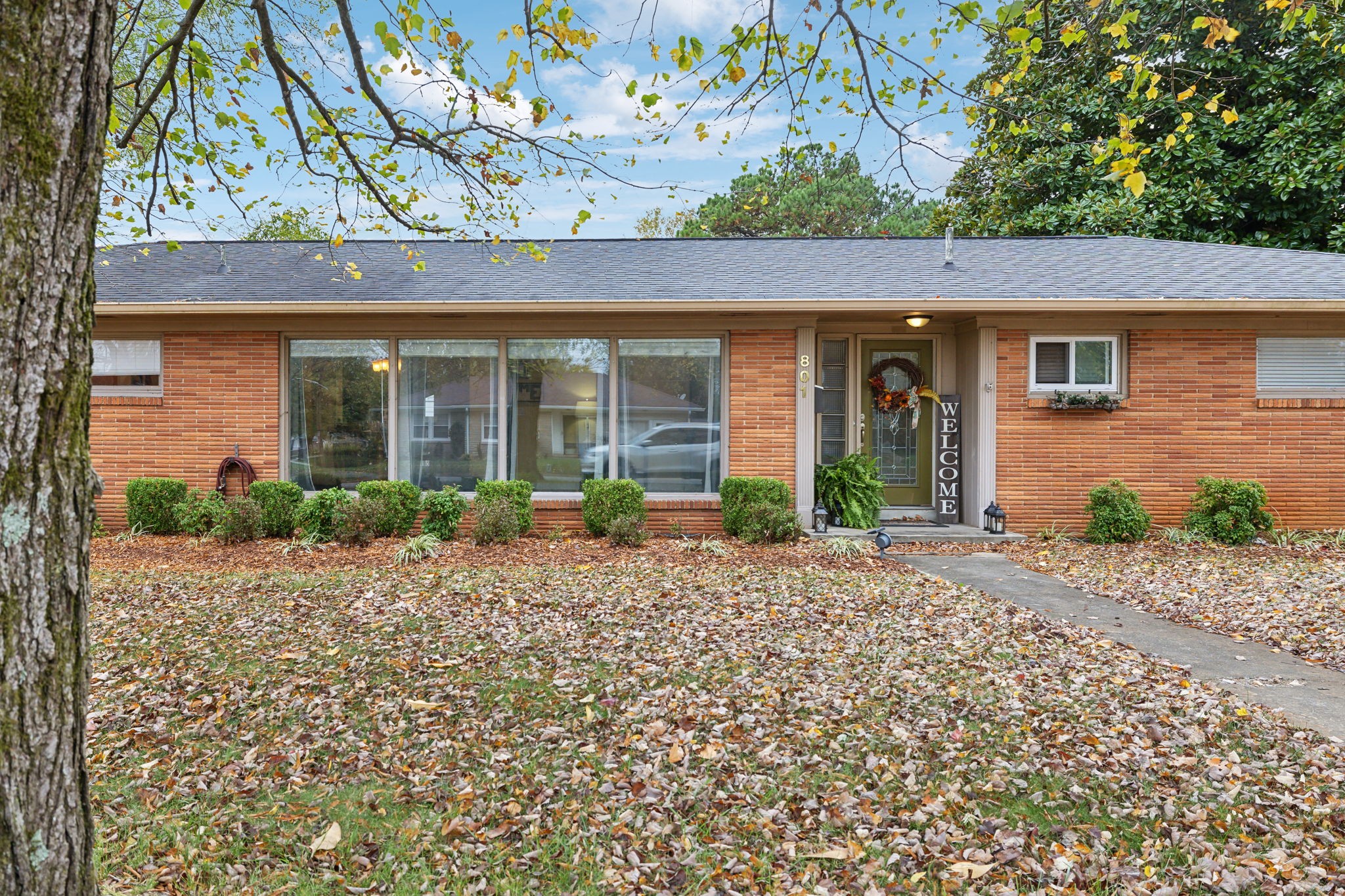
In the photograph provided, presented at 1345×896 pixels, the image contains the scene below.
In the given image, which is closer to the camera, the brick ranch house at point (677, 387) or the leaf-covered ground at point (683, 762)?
the leaf-covered ground at point (683, 762)

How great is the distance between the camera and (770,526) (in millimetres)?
8180

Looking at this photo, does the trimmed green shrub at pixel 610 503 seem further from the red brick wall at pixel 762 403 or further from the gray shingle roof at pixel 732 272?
the gray shingle roof at pixel 732 272

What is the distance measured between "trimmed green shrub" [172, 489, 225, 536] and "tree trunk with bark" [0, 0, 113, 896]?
7.68 metres

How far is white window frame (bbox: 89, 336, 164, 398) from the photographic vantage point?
8969 millimetres

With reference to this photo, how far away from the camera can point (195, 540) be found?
827 cm

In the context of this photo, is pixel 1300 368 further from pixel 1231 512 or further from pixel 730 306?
pixel 730 306

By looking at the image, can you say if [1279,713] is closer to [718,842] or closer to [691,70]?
[718,842]

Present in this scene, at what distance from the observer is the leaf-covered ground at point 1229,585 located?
16.3 ft

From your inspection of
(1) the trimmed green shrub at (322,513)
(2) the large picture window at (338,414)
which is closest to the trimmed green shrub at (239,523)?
(1) the trimmed green shrub at (322,513)

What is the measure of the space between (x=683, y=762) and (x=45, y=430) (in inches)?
96.2

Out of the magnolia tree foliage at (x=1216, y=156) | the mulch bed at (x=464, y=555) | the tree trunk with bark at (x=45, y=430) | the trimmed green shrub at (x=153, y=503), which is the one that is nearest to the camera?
the tree trunk with bark at (x=45, y=430)

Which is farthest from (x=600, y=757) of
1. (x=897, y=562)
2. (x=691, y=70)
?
(x=897, y=562)

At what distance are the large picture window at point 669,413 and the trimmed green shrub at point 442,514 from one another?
189 cm

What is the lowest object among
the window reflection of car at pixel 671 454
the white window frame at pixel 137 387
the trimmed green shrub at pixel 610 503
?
the trimmed green shrub at pixel 610 503
